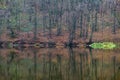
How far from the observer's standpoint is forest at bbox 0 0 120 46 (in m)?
93.2

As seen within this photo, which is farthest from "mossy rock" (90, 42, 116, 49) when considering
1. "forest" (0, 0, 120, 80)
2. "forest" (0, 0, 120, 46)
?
"forest" (0, 0, 120, 46)

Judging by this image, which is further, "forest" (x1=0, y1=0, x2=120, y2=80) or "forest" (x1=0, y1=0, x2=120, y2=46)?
"forest" (x1=0, y1=0, x2=120, y2=46)

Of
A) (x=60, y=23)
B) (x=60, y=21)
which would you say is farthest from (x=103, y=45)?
(x=60, y=21)

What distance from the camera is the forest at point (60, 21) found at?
306ft

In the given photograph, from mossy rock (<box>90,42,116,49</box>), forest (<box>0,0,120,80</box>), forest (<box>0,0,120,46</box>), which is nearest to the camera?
mossy rock (<box>90,42,116,49</box>)

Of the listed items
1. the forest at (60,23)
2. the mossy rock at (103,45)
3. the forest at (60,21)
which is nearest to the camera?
the mossy rock at (103,45)

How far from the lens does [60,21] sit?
102 m

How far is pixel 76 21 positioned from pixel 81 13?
2.80 m

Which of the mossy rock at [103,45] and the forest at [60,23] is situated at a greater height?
the forest at [60,23]

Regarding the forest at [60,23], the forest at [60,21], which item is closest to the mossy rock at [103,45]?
the forest at [60,23]

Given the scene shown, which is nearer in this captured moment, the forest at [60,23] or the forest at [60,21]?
the forest at [60,23]

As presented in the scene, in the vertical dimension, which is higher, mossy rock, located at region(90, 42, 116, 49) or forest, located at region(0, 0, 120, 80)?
forest, located at region(0, 0, 120, 80)

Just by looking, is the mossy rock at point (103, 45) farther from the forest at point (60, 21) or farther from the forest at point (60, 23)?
the forest at point (60, 21)

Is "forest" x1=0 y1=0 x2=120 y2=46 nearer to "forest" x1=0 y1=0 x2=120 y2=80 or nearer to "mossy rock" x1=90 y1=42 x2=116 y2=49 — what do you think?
"forest" x1=0 y1=0 x2=120 y2=80
